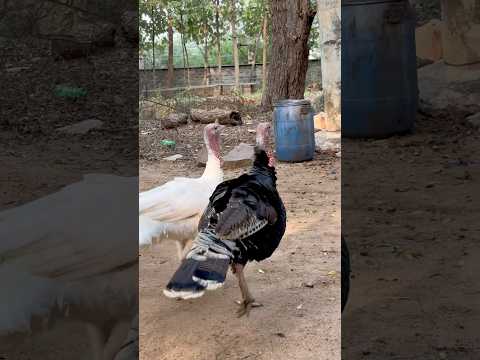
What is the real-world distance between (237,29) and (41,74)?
626mm

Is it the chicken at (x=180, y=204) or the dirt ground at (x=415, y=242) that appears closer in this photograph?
the dirt ground at (x=415, y=242)

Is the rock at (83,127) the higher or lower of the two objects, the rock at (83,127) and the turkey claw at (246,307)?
the higher

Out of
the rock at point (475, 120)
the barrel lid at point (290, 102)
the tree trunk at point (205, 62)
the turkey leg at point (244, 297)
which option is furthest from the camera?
the tree trunk at point (205, 62)

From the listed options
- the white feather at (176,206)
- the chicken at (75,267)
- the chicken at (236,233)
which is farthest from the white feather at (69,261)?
the white feather at (176,206)

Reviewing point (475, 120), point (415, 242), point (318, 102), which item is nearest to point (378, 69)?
point (475, 120)

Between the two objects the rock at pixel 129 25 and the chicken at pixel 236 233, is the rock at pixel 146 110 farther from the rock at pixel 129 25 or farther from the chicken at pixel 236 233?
the chicken at pixel 236 233

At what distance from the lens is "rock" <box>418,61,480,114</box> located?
3.86ft

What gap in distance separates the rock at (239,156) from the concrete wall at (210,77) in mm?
289

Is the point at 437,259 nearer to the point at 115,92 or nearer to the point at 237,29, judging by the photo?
the point at 115,92

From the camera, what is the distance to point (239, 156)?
5.40 feet

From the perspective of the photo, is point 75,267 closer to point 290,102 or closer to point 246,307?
point 246,307

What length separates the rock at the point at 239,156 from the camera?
162 cm

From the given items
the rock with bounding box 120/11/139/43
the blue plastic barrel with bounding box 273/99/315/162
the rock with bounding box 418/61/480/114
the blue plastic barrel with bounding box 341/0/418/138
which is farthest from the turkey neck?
the rock with bounding box 418/61/480/114

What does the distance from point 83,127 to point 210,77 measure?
1.73 feet
